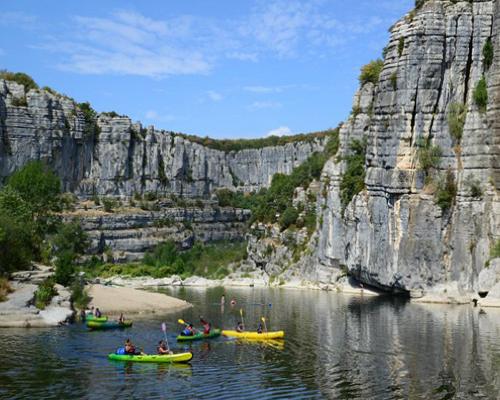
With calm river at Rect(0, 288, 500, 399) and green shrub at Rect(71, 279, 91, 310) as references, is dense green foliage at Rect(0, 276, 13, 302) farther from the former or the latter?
green shrub at Rect(71, 279, 91, 310)

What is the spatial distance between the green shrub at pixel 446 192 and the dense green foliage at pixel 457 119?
2816 millimetres

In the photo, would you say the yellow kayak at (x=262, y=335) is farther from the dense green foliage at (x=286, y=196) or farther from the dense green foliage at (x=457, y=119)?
the dense green foliage at (x=286, y=196)

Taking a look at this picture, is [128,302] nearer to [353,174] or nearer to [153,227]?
[353,174]

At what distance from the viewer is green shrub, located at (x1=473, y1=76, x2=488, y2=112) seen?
165 feet

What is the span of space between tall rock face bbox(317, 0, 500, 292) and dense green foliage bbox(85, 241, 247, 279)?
29.8 meters

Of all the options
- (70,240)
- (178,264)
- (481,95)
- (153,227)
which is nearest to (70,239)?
(70,240)

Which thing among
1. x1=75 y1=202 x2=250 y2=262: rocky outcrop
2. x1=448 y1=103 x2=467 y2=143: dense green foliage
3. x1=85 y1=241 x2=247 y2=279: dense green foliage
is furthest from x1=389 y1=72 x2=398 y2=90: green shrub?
x1=75 y1=202 x2=250 y2=262: rocky outcrop

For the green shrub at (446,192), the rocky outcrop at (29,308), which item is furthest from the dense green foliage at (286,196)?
the rocky outcrop at (29,308)

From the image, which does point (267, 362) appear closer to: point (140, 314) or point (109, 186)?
point (140, 314)

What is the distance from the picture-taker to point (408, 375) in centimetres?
2523

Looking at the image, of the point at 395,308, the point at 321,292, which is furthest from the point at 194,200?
the point at 395,308

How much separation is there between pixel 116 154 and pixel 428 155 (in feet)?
212

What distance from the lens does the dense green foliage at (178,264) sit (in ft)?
267

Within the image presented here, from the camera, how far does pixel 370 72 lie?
6531cm
